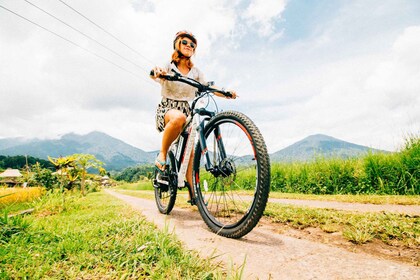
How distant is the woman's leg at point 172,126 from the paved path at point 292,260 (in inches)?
60.3

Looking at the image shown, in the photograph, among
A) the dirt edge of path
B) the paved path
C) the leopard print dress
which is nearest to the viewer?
the paved path

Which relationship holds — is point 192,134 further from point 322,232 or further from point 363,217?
point 363,217

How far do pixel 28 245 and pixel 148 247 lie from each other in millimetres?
894

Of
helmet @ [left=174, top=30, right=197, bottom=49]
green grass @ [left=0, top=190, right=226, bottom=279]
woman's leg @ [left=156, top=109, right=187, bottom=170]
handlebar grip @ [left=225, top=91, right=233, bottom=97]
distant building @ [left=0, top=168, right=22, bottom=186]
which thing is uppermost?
helmet @ [left=174, top=30, right=197, bottom=49]

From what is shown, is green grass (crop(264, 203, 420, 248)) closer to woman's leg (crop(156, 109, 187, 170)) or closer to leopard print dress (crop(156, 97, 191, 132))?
woman's leg (crop(156, 109, 187, 170))

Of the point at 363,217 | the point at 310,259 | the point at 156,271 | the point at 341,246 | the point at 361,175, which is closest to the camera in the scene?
the point at 156,271

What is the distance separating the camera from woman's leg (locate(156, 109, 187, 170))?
10.1 ft

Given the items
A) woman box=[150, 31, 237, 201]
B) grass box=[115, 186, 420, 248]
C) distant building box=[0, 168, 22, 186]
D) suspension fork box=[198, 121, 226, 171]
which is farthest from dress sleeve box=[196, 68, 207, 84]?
distant building box=[0, 168, 22, 186]

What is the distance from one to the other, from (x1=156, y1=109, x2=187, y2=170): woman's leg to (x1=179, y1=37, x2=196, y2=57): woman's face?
0.90m

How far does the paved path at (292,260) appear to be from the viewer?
3.88 feet

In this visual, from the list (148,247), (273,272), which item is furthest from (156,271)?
(273,272)

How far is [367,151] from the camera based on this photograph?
7.30 metres

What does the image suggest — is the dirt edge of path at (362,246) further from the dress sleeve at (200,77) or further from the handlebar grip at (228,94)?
the dress sleeve at (200,77)

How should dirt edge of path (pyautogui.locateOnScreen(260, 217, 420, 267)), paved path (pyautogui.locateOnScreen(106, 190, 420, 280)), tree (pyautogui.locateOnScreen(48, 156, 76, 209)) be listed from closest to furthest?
1. paved path (pyautogui.locateOnScreen(106, 190, 420, 280))
2. dirt edge of path (pyautogui.locateOnScreen(260, 217, 420, 267))
3. tree (pyautogui.locateOnScreen(48, 156, 76, 209))
